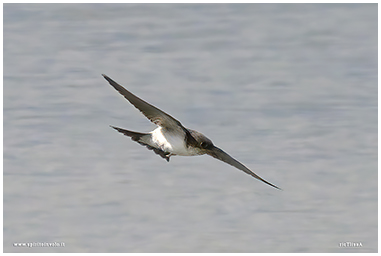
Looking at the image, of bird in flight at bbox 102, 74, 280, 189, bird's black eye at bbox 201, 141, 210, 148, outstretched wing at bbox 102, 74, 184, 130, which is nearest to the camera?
outstretched wing at bbox 102, 74, 184, 130

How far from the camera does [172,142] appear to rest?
4.59 m

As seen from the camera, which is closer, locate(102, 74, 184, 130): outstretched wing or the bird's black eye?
locate(102, 74, 184, 130): outstretched wing

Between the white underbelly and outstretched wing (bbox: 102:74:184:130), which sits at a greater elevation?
outstretched wing (bbox: 102:74:184:130)

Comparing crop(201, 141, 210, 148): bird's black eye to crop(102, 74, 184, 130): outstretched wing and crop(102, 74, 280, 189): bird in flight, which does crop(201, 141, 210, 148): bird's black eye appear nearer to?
crop(102, 74, 280, 189): bird in flight

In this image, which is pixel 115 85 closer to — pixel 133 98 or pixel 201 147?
pixel 133 98

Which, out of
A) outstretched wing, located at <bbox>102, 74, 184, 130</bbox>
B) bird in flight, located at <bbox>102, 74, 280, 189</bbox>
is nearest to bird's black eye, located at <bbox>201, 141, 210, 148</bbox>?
bird in flight, located at <bbox>102, 74, 280, 189</bbox>

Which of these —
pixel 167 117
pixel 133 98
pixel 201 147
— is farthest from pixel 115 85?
pixel 201 147

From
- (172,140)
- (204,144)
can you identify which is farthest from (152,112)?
(204,144)

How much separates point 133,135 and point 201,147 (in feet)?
1.46

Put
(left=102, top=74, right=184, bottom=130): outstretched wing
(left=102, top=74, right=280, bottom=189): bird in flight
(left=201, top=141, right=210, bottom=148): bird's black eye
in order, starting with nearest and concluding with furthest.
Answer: (left=102, top=74, right=184, bottom=130): outstretched wing < (left=102, top=74, right=280, bottom=189): bird in flight < (left=201, top=141, right=210, bottom=148): bird's black eye

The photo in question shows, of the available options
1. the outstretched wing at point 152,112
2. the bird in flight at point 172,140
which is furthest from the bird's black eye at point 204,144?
the outstretched wing at point 152,112

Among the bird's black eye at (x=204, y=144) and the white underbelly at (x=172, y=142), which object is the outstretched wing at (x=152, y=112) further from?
the bird's black eye at (x=204, y=144)

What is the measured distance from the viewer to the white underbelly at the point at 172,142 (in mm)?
4582

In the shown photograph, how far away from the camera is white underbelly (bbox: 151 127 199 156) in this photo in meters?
4.58
